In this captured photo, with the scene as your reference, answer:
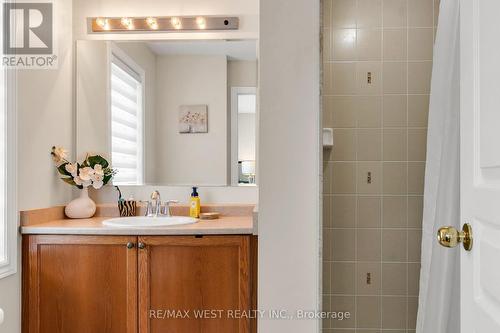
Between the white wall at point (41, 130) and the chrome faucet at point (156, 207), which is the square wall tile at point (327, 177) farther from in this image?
the white wall at point (41, 130)

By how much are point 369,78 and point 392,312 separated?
1.49 meters

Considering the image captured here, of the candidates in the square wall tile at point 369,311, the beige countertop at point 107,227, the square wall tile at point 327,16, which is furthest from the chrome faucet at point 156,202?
the square wall tile at point 327,16

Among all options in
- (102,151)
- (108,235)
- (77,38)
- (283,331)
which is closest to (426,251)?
(283,331)

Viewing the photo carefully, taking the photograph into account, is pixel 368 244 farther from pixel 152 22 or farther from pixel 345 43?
pixel 152 22

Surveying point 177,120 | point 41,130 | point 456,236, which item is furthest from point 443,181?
point 41,130

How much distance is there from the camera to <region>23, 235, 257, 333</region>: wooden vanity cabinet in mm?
1956

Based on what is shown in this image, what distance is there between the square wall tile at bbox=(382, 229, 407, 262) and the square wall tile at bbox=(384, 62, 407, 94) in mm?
890

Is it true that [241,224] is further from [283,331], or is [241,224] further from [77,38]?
[77,38]

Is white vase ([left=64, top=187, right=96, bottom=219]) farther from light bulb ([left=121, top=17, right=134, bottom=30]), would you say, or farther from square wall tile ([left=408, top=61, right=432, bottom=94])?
square wall tile ([left=408, top=61, right=432, bottom=94])

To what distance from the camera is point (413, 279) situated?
2549 mm

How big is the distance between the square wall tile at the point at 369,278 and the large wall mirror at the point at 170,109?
2.98 feet

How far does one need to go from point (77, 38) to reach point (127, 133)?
694 mm
